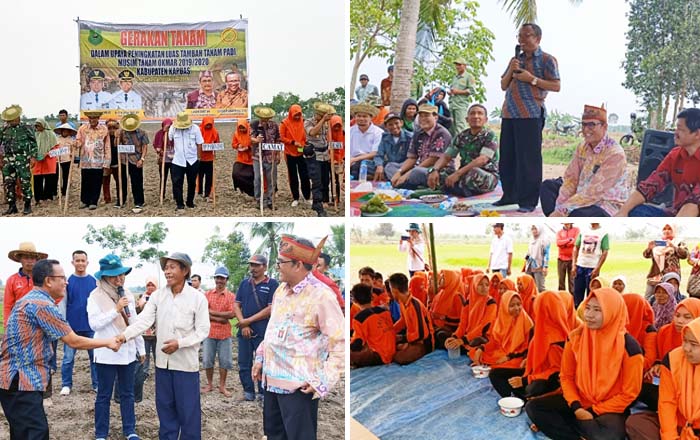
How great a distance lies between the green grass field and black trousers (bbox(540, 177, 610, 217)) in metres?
0.22

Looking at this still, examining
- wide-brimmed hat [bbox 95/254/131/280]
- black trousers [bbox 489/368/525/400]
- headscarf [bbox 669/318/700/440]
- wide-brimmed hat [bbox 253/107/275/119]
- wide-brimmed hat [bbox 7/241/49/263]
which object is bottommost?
black trousers [bbox 489/368/525/400]

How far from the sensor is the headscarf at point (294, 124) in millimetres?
4395

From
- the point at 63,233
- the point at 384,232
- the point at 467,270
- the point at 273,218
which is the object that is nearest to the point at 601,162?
the point at 467,270

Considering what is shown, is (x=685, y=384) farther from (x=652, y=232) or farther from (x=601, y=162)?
(x=601, y=162)

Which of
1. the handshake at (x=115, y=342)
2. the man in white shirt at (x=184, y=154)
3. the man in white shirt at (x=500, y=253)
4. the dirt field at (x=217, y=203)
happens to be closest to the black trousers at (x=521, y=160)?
the man in white shirt at (x=500, y=253)

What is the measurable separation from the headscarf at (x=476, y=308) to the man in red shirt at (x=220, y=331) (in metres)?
1.50

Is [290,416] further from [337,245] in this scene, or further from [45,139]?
[45,139]

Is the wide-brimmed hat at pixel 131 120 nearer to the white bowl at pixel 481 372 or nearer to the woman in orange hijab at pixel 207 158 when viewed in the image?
the woman in orange hijab at pixel 207 158

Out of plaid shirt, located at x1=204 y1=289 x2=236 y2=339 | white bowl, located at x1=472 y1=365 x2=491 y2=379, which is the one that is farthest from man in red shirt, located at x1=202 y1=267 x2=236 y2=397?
white bowl, located at x1=472 y1=365 x2=491 y2=379

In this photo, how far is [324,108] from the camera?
4.36m

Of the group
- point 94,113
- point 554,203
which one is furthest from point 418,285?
point 94,113

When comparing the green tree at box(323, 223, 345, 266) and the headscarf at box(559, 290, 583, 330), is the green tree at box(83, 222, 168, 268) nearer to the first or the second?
the green tree at box(323, 223, 345, 266)

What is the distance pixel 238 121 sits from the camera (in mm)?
4453

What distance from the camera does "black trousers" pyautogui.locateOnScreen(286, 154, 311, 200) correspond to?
176 inches
